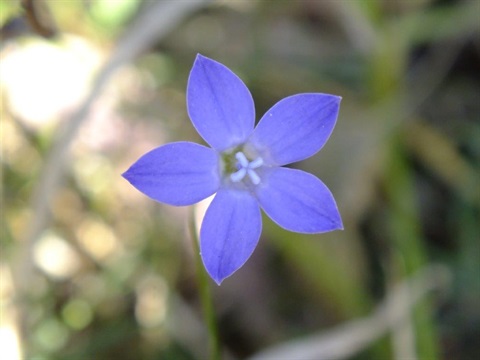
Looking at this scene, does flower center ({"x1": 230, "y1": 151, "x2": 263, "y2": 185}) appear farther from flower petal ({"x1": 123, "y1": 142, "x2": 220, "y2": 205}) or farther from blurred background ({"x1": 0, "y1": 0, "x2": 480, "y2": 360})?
blurred background ({"x1": 0, "y1": 0, "x2": 480, "y2": 360})

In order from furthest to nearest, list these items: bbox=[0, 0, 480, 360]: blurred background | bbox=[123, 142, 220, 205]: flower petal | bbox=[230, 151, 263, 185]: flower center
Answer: bbox=[0, 0, 480, 360]: blurred background < bbox=[230, 151, 263, 185]: flower center < bbox=[123, 142, 220, 205]: flower petal

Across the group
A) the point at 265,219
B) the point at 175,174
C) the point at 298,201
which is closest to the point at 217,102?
the point at 175,174

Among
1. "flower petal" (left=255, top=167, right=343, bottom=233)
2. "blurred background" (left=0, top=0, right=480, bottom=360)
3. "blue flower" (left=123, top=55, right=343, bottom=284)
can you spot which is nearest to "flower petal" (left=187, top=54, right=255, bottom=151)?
"blue flower" (left=123, top=55, right=343, bottom=284)

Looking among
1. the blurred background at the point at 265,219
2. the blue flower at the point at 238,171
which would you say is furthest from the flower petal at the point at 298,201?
the blurred background at the point at 265,219

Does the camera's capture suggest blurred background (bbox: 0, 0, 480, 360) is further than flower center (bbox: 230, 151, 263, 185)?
Yes

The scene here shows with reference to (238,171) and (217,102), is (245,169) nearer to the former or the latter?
(238,171)

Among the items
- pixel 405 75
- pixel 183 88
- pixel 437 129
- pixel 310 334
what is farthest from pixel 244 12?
pixel 310 334

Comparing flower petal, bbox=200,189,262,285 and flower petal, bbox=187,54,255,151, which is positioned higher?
flower petal, bbox=187,54,255,151

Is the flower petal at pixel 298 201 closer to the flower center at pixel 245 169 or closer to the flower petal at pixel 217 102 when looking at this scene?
the flower center at pixel 245 169
